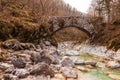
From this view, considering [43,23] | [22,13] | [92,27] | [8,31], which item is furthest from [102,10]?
[8,31]

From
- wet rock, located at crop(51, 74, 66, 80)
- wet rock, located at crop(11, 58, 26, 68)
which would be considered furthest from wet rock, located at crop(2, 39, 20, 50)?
wet rock, located at crop(51, 74, 66, 80)

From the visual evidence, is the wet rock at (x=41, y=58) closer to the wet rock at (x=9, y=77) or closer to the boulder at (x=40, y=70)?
the boulder at (x=40, y=70)

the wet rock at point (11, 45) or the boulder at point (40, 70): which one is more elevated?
the boulder at point (40, 70)

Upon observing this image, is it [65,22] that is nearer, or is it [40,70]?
[40,70]

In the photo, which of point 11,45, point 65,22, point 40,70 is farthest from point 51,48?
point 40,70

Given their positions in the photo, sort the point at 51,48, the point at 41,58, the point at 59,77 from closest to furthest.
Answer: the point at 59,77
the point at 41,58
the point at 51,48

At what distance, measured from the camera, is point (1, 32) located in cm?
2023

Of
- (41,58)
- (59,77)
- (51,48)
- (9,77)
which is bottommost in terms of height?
(51,48)

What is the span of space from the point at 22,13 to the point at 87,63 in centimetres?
1373

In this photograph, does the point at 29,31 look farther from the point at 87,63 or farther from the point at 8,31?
the point at 87,63

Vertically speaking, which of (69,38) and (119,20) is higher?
(119,20)

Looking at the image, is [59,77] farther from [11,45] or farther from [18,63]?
[11,45]

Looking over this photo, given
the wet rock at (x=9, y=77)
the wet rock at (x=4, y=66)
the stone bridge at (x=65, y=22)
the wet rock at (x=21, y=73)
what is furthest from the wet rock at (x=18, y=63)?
the stone bridge at (x=65, y=22)

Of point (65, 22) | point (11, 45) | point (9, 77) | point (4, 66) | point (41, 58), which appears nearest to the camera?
point (9, 77)
